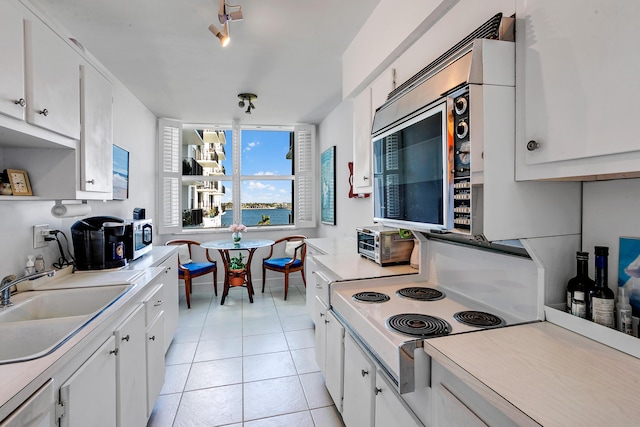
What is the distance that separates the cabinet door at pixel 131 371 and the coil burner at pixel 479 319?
5.14 feet

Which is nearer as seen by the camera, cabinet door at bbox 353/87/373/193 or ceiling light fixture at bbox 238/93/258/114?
cabinet door at bbox 353/87/373/193

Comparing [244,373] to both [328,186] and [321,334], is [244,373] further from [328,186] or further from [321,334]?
[328,186]

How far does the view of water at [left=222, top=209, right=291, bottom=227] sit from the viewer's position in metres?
5.03

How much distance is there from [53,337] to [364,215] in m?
2.61

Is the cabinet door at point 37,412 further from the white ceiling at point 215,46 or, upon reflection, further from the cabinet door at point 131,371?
the white ceiling at point 215,46

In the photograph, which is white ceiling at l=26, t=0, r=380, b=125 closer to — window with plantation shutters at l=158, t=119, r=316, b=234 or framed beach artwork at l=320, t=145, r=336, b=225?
framed beach artwork at l=320, t=145, r=336, b=225

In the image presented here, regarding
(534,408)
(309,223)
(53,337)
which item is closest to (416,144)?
(534,408)

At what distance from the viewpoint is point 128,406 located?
59.8 inches

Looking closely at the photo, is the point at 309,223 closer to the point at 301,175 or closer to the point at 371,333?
the point at 301,175

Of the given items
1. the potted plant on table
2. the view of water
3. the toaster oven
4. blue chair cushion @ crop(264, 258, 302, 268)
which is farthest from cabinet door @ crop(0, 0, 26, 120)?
the view of water

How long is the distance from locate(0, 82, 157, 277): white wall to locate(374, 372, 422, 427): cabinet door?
6.58 ft

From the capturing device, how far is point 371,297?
156cm

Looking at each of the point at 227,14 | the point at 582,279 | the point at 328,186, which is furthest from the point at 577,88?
the point at 328,186

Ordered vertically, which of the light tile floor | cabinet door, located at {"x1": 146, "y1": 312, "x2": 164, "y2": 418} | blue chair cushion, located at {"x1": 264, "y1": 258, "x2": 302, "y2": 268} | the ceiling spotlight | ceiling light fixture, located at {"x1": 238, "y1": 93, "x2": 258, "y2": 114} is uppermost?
ceiling light fixture, located at {"x1": 238, "y1": 93, "x2": 258, "y2": 114}
